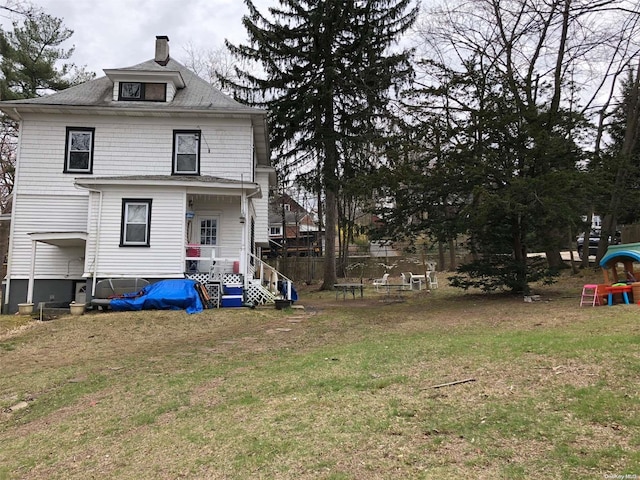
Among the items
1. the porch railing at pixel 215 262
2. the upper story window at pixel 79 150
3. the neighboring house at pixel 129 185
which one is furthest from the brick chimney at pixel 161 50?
the porch railing at pixel 215 262

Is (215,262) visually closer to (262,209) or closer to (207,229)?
(207,229)

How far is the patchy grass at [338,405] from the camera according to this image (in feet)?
10.9

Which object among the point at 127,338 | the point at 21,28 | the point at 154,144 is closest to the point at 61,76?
the point at 21,28

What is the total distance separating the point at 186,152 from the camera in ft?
51.2

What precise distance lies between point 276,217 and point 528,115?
45126 mm

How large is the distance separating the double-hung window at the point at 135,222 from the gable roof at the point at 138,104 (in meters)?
3.40

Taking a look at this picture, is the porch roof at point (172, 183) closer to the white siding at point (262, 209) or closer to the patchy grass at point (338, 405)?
the white siding at point (262, 209)

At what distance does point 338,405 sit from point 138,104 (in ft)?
46.8

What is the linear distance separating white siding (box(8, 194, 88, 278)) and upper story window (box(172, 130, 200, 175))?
329cm

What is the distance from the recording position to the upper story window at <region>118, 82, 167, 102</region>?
15781 millimetres

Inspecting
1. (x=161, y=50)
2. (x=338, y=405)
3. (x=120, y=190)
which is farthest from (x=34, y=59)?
(x=338, y=405)

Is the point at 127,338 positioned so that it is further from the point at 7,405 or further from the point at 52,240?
the point at 52,240

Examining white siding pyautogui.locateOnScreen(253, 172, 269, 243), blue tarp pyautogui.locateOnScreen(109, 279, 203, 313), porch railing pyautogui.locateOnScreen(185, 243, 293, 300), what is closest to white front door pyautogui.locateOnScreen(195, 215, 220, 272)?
porch railing pyautogui.locateOnScreen(185, 243, 293, 300)

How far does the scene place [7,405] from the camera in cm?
561
